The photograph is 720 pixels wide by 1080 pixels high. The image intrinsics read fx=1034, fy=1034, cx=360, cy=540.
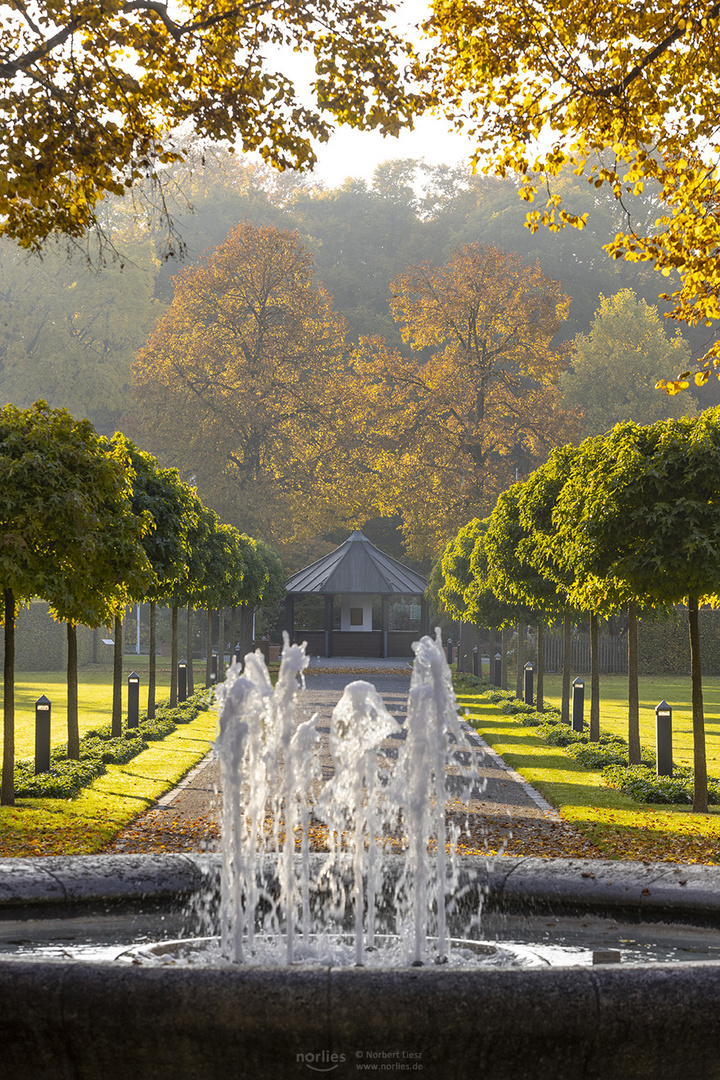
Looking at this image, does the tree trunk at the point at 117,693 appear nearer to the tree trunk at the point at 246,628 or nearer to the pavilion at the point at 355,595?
the tree trunk at the point at 246,628

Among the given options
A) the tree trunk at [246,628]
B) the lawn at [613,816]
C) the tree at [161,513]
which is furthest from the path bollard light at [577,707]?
the tree trunk at [246,628]

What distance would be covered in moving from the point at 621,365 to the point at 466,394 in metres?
11.9

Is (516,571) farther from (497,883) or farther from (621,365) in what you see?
(621,365)

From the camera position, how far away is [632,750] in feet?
43.1

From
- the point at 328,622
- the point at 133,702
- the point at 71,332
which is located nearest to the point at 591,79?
the point at 133,702

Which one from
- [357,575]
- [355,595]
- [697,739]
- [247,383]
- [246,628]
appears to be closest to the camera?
[697,739]

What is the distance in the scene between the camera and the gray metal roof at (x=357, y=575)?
36.5 metres

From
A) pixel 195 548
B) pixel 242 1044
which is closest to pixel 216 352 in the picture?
pixel 195 548

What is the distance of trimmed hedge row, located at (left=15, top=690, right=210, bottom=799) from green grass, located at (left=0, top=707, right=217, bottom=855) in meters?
0.15

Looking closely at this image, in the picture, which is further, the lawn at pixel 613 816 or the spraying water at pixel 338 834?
the lawn at pixel 613 816

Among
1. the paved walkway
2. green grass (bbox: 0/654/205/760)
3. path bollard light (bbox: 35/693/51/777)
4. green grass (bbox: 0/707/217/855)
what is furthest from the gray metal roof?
Result: path bollard light (bbox: 35/693/51/777)

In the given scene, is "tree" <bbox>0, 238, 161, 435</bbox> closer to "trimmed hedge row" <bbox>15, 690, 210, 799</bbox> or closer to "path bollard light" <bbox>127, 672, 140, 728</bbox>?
"trimmed hedge row" <bbox>15, 690, 210, 799</bbox>

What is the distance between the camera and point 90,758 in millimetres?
13039

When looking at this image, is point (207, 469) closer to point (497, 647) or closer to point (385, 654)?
point (385, 654)
